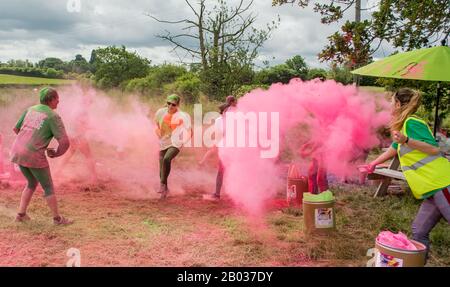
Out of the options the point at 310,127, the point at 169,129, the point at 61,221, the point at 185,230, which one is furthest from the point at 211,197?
the point at 61,221

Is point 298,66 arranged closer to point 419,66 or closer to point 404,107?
point 419,66

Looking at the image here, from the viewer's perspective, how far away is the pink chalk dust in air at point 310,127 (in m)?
6.35

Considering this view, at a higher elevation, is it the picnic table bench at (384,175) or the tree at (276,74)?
the tree at (276,74)

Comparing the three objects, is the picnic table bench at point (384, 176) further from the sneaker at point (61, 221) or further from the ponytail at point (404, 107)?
the sneaker at point (61, 221)

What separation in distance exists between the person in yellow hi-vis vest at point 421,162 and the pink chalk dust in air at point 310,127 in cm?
209

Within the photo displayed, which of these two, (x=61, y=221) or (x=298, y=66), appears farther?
(x=298, y=66)

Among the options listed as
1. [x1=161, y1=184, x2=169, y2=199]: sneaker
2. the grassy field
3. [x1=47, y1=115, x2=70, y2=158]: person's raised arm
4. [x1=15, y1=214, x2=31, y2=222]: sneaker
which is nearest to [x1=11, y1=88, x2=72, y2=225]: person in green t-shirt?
[x1=47, y1=115, x2=70, y2=158]: person's raised arm

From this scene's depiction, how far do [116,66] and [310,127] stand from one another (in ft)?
31.3

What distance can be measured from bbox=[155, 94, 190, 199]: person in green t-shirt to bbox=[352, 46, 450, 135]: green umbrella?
9.86 ft

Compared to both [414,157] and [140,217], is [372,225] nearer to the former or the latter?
[414,157]

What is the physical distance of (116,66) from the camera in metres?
14.4

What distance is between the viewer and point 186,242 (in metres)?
5.26

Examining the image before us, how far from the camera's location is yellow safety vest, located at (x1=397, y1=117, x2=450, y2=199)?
13.2 ft

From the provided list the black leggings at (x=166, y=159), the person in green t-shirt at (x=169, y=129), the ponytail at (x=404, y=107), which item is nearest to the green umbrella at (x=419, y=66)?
the ponytail at (x=404, y=107)
